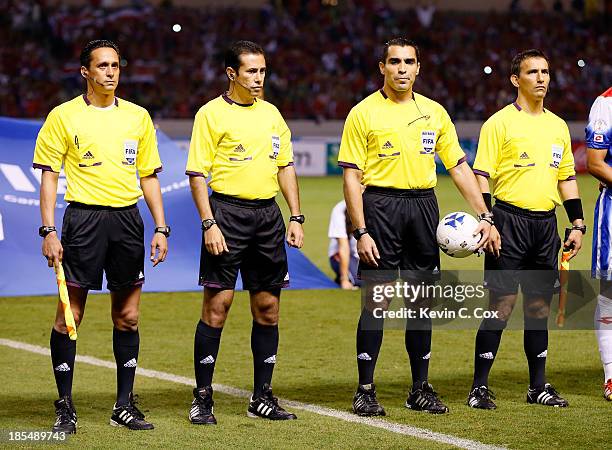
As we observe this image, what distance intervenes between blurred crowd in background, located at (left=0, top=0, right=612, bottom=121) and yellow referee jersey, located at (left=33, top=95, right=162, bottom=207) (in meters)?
23.2

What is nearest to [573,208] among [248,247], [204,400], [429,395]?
[429,395]

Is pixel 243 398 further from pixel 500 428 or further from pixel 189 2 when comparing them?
pixel 189 2

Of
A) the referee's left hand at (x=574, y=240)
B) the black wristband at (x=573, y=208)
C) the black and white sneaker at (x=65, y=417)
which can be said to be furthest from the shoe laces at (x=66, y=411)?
the black wristband at (x=573, y=208)

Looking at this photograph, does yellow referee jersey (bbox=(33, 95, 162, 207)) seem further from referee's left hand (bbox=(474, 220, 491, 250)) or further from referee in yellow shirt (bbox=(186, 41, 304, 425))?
referee's left hand (bbox=(474, 220, 491, 250))

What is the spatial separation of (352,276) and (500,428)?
6203mm

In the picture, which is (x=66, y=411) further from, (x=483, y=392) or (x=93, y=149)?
(x=483, y=392)

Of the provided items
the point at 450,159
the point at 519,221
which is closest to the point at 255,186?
the point at 450,159

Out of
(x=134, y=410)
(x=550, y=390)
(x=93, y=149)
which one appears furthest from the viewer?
(x=550, y=390)

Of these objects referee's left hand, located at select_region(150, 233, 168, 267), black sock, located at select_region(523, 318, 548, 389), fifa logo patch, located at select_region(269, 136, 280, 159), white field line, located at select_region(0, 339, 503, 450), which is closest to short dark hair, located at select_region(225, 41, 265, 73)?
fifa logo patch, located at select_region(269, 136, 280, 159)

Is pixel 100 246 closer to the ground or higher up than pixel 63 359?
higher up

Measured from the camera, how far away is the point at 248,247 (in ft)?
21.0

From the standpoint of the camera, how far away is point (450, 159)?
6652 millimetres

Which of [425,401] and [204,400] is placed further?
[425,401]

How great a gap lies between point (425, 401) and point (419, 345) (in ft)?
1.09
